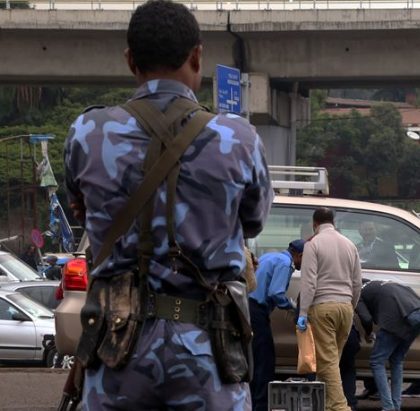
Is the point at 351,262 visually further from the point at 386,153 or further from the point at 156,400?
the point at 386,153

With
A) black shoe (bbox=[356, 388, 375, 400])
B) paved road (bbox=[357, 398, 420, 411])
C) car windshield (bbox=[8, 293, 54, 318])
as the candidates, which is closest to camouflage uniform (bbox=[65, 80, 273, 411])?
paved road (bbox=[357, 398, 420, 411])

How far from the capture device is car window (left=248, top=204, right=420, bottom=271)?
929cm

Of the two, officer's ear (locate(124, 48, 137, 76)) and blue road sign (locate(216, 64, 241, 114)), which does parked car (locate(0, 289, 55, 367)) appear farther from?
officer's ear (locate(124, 48, 137, 76))

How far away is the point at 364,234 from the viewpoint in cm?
944

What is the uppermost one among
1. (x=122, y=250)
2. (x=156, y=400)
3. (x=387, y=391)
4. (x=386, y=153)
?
(x=122, y=250)

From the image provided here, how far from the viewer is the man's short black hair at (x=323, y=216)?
343 inches

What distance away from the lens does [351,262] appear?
8797mm

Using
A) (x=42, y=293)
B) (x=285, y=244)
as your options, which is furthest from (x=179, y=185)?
(x=42, y=293)

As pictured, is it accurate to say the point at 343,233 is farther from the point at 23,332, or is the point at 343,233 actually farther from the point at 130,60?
the point at 23,332

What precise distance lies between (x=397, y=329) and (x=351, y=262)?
0.72 meters

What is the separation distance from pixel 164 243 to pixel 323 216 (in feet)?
19.1

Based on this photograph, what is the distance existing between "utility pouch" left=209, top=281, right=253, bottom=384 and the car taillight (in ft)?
17.8

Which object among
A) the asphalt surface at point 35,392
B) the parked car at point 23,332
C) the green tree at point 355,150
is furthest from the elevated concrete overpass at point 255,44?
the green tree at point 355,150

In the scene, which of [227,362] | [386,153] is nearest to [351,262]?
[227,362]
